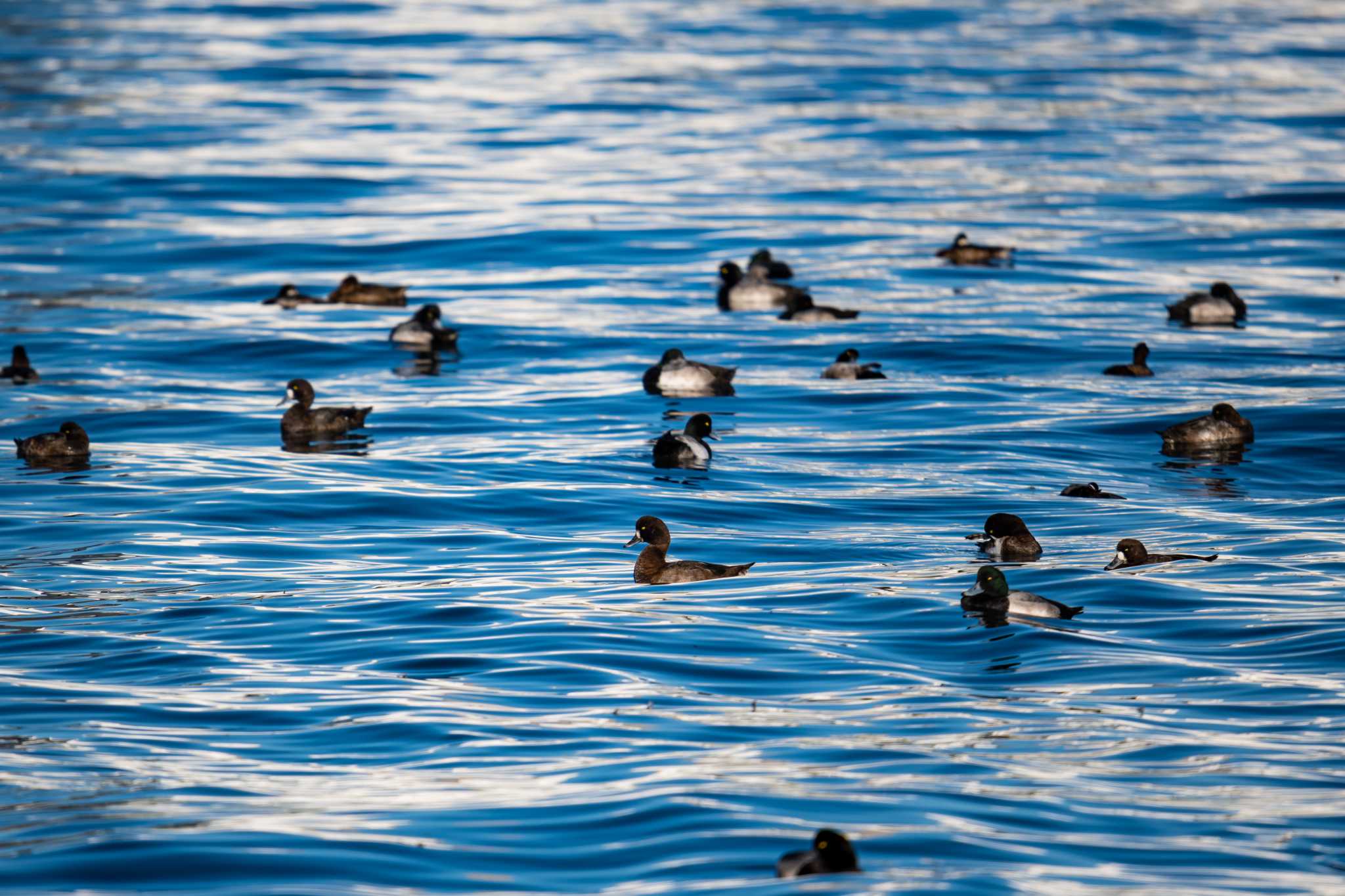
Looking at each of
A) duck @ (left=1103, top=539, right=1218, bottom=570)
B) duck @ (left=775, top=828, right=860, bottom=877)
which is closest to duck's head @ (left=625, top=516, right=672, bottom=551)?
duck @ (left=1103, top=539, right=1218, bottom=570)

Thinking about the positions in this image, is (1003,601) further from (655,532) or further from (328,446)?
(328,446)

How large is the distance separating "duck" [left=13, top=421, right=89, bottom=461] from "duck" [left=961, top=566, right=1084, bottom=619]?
38.9 feet

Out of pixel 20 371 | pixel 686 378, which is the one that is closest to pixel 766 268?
pixel 686 378

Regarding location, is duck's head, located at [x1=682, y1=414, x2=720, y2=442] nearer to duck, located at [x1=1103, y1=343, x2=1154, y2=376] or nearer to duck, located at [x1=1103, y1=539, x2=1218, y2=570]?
duck, located at [x1=1103, y1=539, x2=1218, y2=570]

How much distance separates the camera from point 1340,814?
1064 cm

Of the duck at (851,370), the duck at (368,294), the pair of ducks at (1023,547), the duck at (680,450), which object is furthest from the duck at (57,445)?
the pair of ducks at (1023,547)

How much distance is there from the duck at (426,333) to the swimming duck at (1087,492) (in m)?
12.3

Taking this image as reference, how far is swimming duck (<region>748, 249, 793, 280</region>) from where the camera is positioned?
105ft

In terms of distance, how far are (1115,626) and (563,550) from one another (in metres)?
5.67

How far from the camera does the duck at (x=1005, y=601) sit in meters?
14.5

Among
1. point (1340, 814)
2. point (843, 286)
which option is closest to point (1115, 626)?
point (1340, 814)

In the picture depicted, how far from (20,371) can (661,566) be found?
13763mm

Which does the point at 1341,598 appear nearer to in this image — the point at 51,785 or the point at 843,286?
the point at 51,785

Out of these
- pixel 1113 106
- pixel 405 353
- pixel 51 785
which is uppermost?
pixel 1113 106
